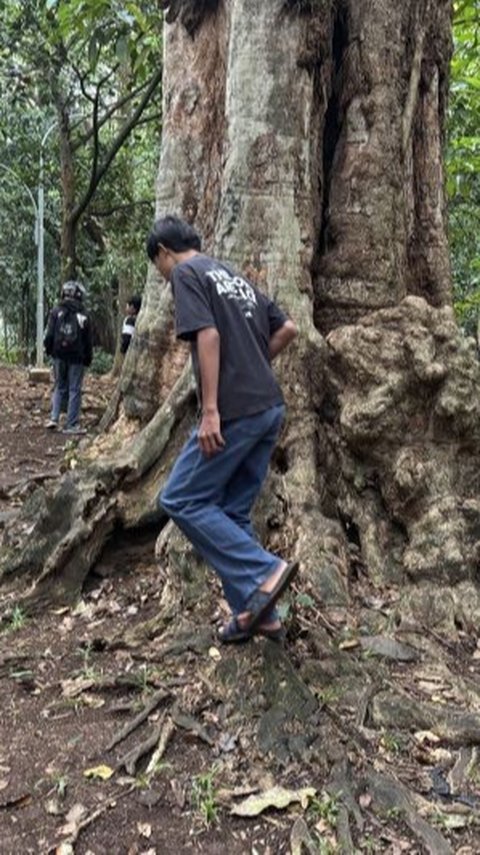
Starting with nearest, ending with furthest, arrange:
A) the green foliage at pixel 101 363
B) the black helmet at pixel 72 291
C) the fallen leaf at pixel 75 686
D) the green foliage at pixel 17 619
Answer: the fallen leaf at pixel 75 686
the green foliage at pixel 17 619
the black helmet at pixel 72 291
the green foliage at pixel 101 363

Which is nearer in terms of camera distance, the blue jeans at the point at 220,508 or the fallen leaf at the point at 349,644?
the blue jeans at the point at 220,508

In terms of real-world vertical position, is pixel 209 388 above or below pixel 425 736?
above

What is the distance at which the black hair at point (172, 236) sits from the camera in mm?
3854

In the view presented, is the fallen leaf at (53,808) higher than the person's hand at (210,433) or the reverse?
the reverse

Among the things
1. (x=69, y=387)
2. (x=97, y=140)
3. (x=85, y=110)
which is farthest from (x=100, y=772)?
(x=85, y=110)

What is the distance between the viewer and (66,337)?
35.9 ft

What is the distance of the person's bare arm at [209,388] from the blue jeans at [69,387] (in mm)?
7346

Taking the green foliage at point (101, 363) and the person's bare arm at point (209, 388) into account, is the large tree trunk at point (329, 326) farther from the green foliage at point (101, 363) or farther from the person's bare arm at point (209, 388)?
the green foliage at point (101, 363)

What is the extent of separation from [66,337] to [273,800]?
8.39m

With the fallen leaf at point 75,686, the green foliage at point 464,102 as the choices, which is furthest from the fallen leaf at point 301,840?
the green foliage at point 464,102

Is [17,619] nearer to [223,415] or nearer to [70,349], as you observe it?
[223,415]

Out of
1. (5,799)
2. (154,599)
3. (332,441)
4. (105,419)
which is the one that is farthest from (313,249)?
(5,799)

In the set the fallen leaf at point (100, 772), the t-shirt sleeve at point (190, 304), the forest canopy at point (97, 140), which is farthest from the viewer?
the forest canopy at point (97, 140)

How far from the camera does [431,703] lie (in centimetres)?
397
